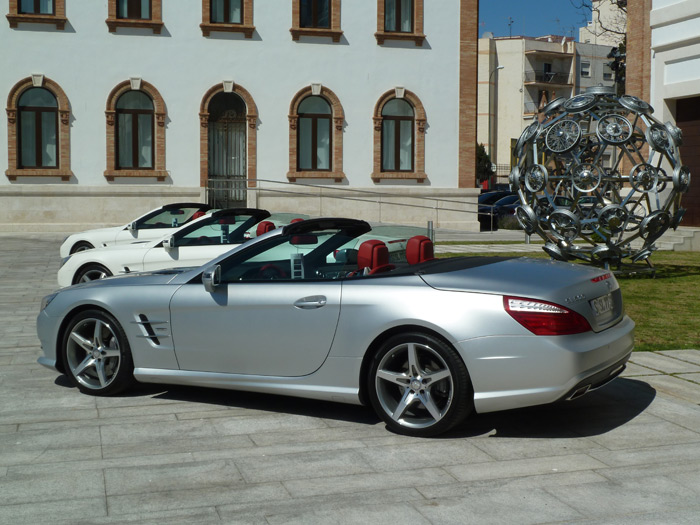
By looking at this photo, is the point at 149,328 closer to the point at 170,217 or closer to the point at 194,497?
the point at 194,497

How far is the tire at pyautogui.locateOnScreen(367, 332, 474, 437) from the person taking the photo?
18.4 ft

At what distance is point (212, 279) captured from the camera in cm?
643

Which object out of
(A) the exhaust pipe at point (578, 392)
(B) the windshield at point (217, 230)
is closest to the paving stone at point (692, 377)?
(A) the exhaust pipe at point (578, 392)

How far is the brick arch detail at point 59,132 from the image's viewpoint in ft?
97.6

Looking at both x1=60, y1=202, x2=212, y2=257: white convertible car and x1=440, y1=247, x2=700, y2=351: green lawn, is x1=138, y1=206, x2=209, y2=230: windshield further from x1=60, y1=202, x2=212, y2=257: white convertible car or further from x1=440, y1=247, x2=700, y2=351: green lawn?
x1=440, y1=247, x2=700, y2=351: green lawn

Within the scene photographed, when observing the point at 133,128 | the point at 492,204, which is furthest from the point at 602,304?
the point at 492,204

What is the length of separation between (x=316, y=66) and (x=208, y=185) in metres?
5.55

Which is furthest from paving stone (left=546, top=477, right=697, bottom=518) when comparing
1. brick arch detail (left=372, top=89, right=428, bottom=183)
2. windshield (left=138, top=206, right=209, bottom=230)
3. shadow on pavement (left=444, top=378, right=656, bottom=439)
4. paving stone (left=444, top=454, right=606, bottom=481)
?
brick arch detail (left=372, top=89, right=428, bottom=183)

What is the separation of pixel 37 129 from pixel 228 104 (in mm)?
6283

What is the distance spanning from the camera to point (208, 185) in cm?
3164

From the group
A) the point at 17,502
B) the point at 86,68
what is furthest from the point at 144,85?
the point at 17,502

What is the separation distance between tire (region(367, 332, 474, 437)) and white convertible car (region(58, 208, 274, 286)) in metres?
6.46

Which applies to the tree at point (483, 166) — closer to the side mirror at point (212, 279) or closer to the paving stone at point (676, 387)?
the paving stone at point (676, 387)

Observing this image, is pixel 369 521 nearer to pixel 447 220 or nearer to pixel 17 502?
pixel 17 502
